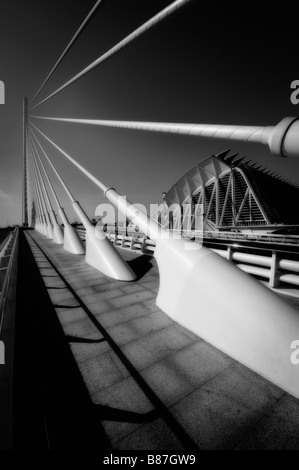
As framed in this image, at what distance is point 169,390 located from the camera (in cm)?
238

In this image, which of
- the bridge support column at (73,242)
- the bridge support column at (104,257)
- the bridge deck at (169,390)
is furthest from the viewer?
the bridge support column at (73,242)

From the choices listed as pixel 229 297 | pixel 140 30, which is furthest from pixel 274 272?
pixel 140 30

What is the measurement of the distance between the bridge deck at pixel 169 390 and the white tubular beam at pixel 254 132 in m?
2.54

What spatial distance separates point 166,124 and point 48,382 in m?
4.69

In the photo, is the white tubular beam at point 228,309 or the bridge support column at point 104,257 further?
the bridge support column at point 104,257

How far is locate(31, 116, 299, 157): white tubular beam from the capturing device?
1963mm

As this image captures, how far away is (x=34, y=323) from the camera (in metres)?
3.95

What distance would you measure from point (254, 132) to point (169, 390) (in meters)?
3.17

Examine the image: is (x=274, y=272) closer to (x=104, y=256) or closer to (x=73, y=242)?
(x=104, y=256)

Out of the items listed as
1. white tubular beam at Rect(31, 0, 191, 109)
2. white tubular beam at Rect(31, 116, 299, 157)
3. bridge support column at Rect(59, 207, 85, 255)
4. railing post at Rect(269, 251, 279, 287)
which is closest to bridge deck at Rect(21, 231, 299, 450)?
white tubular beam at Rect(31, 116, 299, 157)

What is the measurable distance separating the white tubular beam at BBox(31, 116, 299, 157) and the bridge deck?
2.54 meters

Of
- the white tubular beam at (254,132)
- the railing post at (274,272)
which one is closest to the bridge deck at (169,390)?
the white tubular beam at (254,132)

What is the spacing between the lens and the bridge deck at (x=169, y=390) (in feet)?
6.06

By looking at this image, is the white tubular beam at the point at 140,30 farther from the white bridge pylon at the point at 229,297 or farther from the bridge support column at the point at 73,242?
the bridge support column at the point at 73,242
